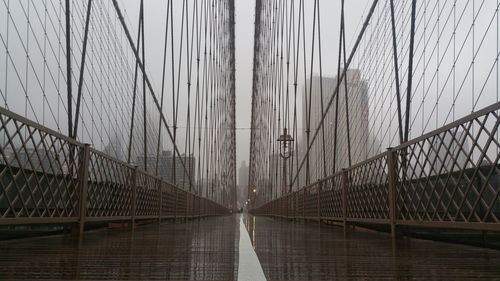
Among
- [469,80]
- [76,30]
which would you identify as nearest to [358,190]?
[469,80]

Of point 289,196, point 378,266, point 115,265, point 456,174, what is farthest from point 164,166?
point 378,266

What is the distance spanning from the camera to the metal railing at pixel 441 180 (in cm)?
254

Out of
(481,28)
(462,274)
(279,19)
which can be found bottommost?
(462,274)

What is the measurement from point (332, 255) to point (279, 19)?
1995 cm

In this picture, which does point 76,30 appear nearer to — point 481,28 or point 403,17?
point 403,17

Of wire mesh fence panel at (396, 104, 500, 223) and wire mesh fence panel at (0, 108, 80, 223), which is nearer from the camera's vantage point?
wire mesh fence panel at (396, 104, 500, 223)

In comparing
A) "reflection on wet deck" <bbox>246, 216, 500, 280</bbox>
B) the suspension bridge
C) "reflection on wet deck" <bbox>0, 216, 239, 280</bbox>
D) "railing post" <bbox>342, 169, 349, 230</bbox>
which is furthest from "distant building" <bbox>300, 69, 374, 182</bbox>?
"reflection on wet deck" <bbox>0, 216, 239, 280</bbox>

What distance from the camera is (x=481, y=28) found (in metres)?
6.02

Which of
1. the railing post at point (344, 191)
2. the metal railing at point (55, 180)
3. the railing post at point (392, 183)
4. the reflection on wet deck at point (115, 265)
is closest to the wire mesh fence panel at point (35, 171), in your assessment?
the metal railing at point (55, 180)

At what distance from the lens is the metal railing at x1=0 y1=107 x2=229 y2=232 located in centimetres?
286

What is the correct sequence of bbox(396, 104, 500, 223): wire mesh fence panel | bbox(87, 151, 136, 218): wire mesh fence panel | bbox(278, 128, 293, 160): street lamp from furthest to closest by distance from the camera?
bbox(278, 128, 293, 160): street lamp → bbox(87, 151, 136, 218): wire mesh fence panel → bbox(396, 104, 500, 223): wire mesh fence panel

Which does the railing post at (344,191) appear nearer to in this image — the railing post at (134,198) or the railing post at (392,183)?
the railing post at (392,183)

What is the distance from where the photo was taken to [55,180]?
3.51 metres

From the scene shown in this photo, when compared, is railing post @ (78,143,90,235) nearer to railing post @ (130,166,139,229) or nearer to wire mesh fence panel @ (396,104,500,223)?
railing post @ (130,166,139,229)
